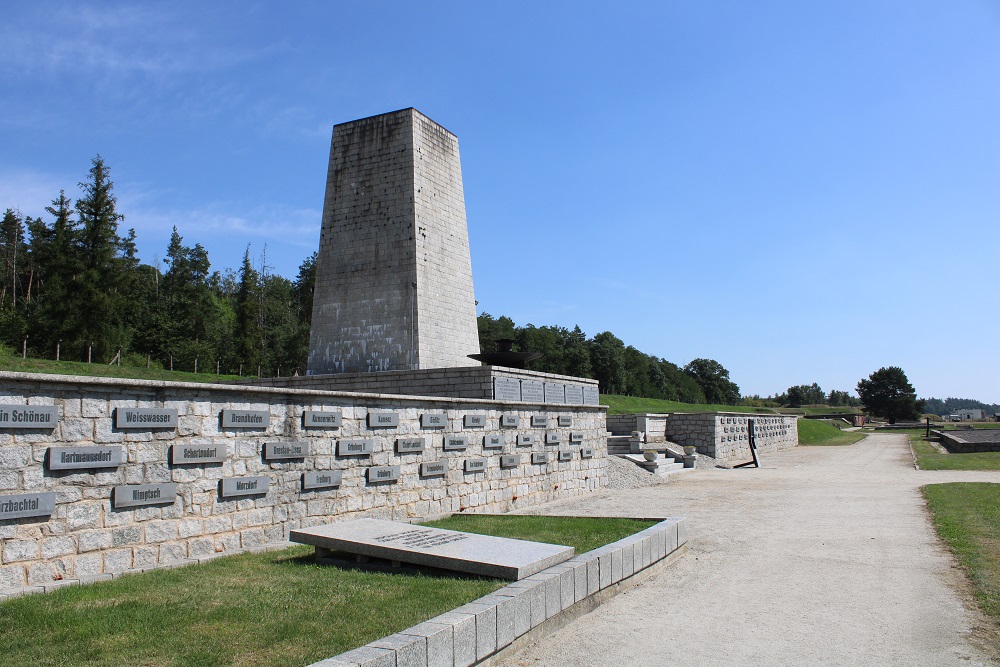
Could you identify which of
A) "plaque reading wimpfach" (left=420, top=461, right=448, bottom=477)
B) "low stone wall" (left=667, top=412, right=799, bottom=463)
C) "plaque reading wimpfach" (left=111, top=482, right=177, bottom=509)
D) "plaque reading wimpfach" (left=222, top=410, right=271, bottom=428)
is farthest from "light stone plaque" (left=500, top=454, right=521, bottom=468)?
"low stone wall" (left=667, top=412, right=799, bottom=463)

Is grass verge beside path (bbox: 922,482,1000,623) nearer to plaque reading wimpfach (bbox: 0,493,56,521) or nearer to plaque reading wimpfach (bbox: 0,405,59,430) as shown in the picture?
plaque reading wimpfach (bbox: 0,493,56,521)

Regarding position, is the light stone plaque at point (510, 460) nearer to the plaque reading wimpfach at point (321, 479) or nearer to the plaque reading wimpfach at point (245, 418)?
the plaque reading wimpfach at point (321, 479)

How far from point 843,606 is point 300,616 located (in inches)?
176

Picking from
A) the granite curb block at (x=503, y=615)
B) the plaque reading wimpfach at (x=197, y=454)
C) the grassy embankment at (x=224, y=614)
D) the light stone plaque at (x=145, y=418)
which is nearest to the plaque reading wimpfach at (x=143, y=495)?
the plaque reading wimpfach at (x=197, y=454)

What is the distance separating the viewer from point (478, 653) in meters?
4.30

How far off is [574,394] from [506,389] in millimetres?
3173

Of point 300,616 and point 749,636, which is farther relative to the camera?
point 749,636

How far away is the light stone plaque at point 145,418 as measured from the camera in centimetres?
652

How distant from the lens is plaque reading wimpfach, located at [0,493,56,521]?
5.62 m

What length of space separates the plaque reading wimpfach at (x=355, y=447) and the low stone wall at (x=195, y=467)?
19 mm

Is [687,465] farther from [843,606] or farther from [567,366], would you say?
[567,366]

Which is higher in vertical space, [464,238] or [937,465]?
[464,238]

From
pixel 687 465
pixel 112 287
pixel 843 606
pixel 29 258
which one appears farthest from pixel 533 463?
pixel 29 258

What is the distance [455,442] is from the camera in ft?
36.8
